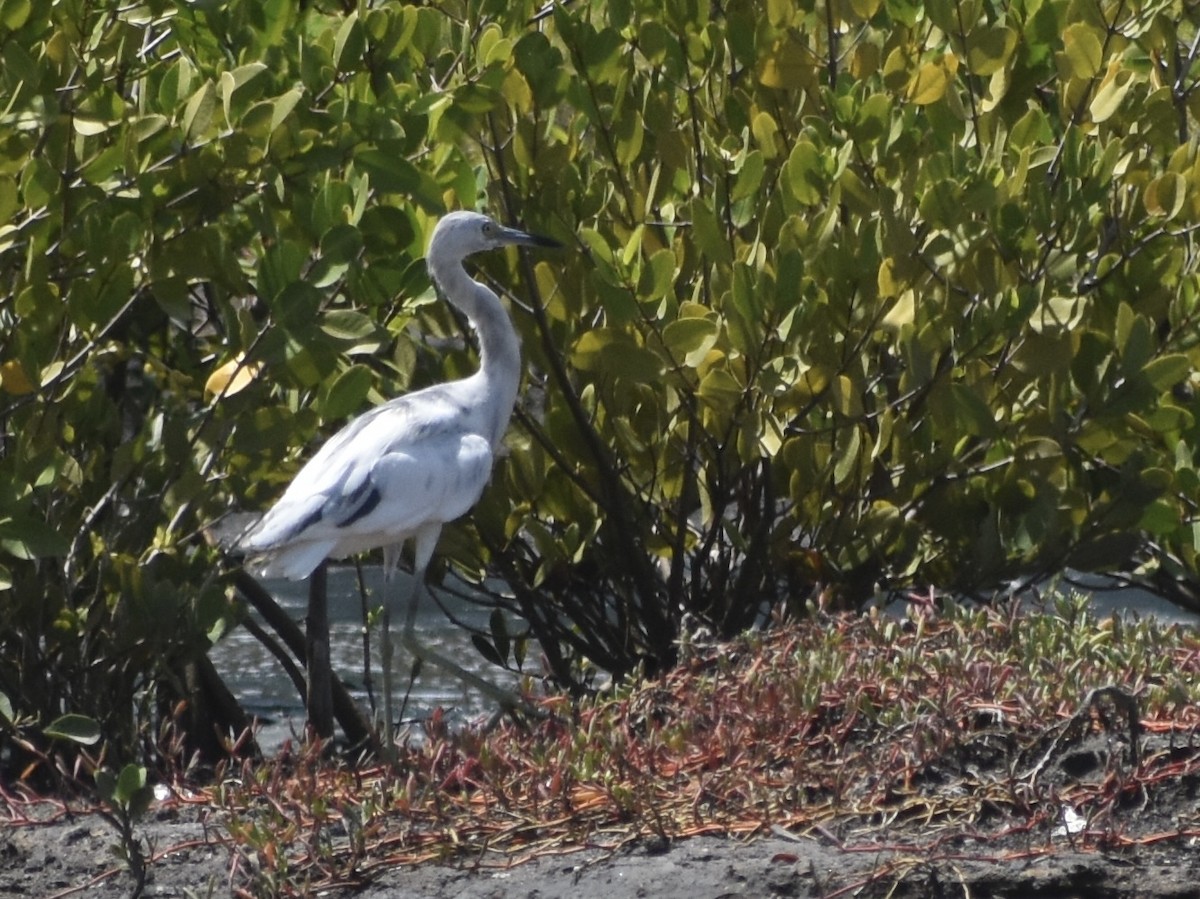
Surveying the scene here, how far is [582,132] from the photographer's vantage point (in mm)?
6035

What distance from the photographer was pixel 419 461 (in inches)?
227

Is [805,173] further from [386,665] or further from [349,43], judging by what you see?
[386,665]

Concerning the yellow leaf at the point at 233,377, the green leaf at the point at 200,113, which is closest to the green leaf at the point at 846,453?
the yellow leaf at the point at 233,377

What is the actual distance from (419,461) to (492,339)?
459 millimetres

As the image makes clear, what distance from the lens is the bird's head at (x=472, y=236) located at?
221 inches

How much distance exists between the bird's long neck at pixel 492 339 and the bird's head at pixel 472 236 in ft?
0.51

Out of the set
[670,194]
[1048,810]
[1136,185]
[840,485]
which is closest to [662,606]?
[840,485]

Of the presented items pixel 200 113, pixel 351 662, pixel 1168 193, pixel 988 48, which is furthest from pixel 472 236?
pixel 351 662

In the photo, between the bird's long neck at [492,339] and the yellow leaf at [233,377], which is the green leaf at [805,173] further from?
the yellow leaf at [233,377]

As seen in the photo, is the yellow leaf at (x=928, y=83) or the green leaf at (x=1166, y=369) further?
the yellow leaf at (x=928, y=83)

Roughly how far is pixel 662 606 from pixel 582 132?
4.74ft

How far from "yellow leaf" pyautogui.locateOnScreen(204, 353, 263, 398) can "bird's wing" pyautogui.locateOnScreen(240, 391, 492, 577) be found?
44 centimetres

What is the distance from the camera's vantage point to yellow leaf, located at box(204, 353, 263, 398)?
5.06 metres

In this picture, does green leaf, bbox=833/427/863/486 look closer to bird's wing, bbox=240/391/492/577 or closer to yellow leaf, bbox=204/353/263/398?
bird's wing, bbox=240/391/492/577
